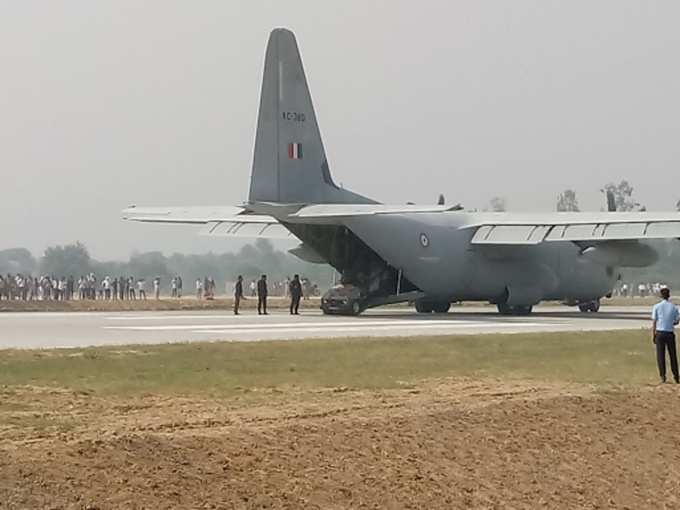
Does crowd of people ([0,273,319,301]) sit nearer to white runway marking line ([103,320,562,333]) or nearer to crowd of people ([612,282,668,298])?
white runway marking line ([103,320,562,333])

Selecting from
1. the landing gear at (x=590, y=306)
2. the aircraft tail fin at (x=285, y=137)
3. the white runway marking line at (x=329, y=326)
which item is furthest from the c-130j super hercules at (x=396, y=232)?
the white runway marking line at (x=329, y=326)

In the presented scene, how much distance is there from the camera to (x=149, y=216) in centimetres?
4881

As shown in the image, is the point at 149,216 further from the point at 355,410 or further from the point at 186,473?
the point at 186,473

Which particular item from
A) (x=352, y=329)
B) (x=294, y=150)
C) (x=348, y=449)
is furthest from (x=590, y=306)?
(x=348, y=449)

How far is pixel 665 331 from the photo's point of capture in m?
21.6

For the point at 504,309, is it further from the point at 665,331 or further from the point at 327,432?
the point at 327,432

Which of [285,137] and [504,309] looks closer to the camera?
[285,137]

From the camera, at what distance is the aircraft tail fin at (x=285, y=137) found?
136ft

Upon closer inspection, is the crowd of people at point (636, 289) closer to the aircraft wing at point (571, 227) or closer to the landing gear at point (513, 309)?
the landing gear at point (513, 309)

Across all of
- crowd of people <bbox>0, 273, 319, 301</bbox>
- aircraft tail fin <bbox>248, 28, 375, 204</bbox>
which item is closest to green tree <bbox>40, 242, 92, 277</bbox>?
crowd of people <bbox>0, 273, 319, 301</bbox>

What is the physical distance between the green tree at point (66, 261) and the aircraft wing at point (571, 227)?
238ft

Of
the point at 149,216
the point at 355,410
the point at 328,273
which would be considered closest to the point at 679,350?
the point at 355,410

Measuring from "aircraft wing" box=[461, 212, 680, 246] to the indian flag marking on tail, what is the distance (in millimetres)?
8313

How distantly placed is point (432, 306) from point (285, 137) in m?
11.0
